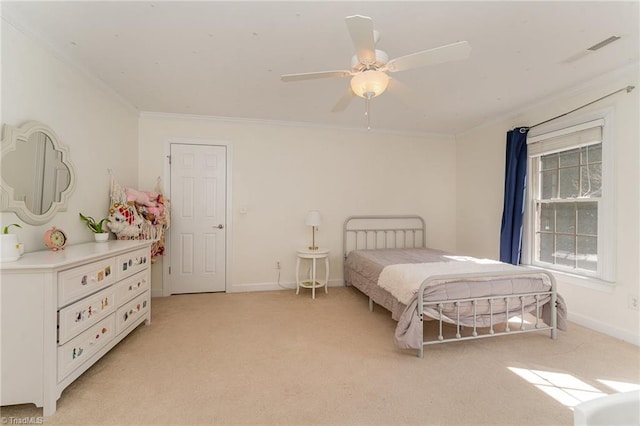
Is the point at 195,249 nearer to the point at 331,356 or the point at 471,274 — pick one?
the point at 331,356

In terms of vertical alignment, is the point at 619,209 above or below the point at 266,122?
below

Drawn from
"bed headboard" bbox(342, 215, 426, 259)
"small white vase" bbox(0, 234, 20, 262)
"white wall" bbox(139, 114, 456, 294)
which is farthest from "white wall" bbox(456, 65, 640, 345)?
"small white vase" bbox(0, 234, 20, 262)

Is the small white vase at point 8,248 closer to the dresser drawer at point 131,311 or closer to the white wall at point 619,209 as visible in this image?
the dresser drawer at point 131,311

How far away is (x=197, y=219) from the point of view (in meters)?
4.09

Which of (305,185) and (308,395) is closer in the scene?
(308,395)

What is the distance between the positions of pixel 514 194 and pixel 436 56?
271 centimetres

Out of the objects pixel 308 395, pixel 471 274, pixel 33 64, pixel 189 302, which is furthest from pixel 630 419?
pixel 189 302

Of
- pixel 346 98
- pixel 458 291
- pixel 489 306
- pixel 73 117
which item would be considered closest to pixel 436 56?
pixel 346 98

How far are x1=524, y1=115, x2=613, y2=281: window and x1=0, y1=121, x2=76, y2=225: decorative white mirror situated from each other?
15.9 feet

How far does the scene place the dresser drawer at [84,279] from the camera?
1781mm

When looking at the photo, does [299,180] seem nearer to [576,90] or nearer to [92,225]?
[92,225]

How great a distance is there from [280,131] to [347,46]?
2213 mm

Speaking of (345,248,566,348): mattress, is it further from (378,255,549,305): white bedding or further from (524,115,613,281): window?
(524,115,613,281): window

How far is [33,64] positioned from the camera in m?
2.17
